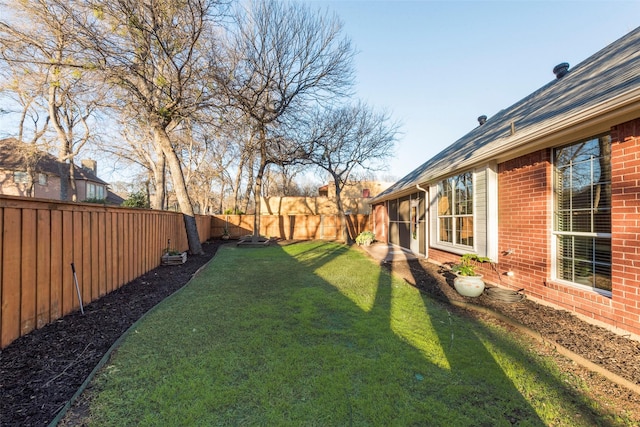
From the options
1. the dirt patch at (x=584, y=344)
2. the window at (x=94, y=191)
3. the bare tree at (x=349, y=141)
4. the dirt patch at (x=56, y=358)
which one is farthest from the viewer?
the window at (x=94, y=191)

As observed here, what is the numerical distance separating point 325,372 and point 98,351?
7.37ft

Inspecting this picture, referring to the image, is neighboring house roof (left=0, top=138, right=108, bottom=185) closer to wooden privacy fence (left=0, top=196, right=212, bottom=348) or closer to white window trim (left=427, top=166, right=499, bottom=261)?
wooden privacy fence (left=0, top=196, right=212, bottom=348)

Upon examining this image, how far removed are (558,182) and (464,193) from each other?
2197 mm

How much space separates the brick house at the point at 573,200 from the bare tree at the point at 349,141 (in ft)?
26.8

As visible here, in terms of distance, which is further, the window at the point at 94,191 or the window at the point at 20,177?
the window at the point at 94,191

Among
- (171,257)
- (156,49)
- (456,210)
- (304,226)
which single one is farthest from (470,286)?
(304,226)

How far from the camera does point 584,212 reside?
3.58m

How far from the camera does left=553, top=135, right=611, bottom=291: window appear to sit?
3324mm

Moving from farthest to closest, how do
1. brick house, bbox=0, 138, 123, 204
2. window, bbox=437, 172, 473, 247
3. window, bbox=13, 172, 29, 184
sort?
window, bbox=13, 172, 29, 184 → brick house, bbox=0, 138, 123, 204 → window, bbox=437, 172, 473, 247

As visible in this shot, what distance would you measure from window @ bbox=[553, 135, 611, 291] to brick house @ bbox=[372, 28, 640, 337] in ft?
0.04

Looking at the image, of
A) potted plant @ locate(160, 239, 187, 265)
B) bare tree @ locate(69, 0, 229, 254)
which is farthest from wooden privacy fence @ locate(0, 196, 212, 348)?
bare tree @ locate(69, 0, 229, 254)

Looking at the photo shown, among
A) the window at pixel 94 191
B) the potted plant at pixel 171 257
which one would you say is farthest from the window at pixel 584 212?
the window at pixel 94 191

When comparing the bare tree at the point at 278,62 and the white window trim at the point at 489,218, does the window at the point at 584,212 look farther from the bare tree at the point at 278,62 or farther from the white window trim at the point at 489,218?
the bare tree at the point at 278,62

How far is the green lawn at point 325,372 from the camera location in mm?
1915
